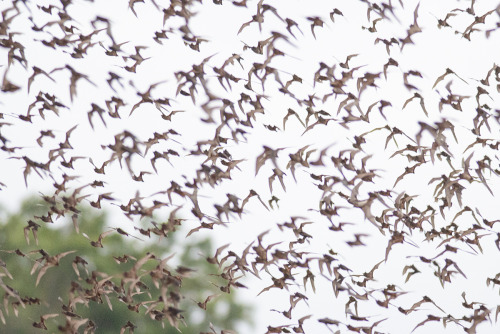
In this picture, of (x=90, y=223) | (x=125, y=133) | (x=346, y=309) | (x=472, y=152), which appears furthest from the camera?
(x=90, y=223)

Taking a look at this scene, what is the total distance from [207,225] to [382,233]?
1969 millimetres

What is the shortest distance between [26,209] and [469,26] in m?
20.0

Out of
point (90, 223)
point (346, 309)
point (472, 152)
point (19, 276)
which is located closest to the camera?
point (472, 152)

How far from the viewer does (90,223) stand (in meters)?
25.3

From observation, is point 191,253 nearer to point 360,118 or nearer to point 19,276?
point 19,276

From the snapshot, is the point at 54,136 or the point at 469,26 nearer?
the point at 54,136

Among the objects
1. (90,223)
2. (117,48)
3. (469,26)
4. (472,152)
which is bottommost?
(472,152)

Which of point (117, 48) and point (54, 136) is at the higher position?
point (117, 48)

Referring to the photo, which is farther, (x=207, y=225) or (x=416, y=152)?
(x=416, y=152)

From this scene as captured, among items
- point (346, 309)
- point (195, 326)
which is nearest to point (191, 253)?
point (195, 326)

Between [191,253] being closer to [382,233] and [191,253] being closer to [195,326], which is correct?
[195,326]

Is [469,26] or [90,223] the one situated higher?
[90,223]

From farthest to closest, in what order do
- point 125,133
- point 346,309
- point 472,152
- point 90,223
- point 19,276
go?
point 90,223, point 19,276, point 346,309, point 472,152, point 125,133

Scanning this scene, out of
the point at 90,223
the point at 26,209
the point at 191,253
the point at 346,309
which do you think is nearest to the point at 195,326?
the point at 191,253
